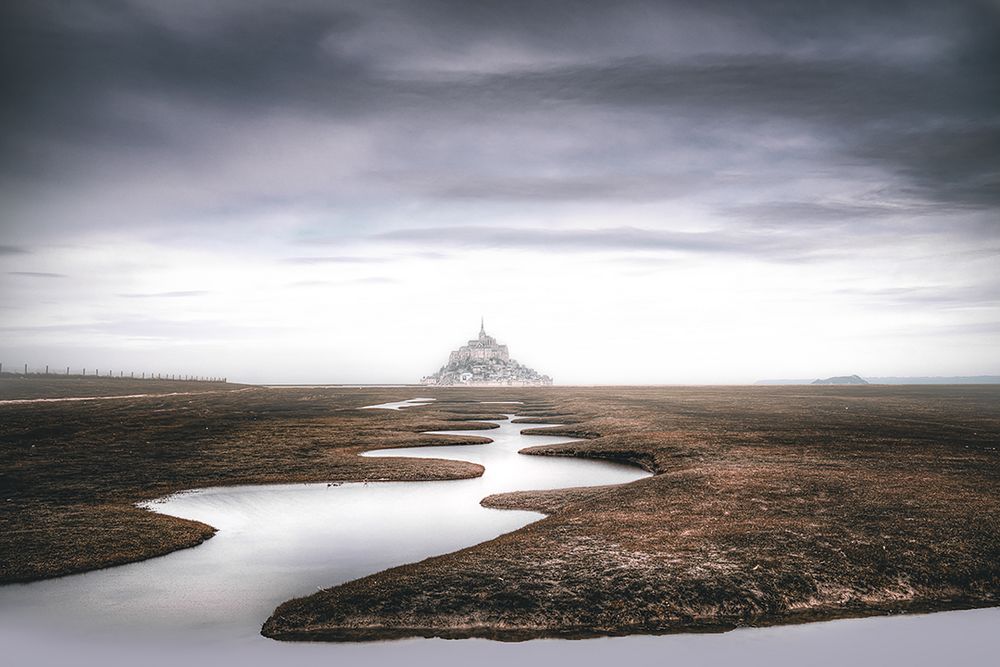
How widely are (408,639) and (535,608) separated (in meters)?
3.16

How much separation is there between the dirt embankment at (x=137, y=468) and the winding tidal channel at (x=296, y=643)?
6.56 feet

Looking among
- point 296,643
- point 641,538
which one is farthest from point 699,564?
point 296,643

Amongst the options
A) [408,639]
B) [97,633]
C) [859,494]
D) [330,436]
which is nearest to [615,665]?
[408,639]

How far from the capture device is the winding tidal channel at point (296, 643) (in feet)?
43.9

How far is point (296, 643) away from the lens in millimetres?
13930

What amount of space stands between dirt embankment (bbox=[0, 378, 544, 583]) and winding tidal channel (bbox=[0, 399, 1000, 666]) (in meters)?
2.00

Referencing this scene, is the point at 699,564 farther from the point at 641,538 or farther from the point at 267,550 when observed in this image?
the point at 267,550

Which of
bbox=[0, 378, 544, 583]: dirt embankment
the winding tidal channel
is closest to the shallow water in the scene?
the winding tidal channel

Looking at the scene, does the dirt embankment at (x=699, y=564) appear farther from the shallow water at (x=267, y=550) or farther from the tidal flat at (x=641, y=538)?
the shallow water at (x=267, y=550)

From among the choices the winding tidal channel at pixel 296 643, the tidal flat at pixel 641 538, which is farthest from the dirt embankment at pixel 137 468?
the winding tidal channel at pixel 296 643

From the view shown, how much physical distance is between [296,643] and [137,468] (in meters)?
29.8

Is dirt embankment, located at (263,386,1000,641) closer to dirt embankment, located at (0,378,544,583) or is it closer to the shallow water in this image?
the shallow water

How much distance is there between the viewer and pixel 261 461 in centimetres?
4125

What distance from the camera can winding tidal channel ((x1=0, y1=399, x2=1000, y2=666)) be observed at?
43.9ft
